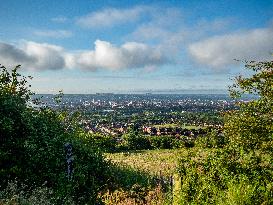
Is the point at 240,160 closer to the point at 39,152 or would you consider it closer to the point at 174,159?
the point at 174,159

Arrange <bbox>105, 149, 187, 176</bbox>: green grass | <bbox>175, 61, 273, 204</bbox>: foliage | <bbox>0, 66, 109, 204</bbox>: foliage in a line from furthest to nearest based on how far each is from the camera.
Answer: <bbox>105, 149, 187, 176</bbox>: green grass < <bbox>0, 66, 109, 204</bbox>: foliage < <bbox>175, 61, 273, 204</bbox>: foliage

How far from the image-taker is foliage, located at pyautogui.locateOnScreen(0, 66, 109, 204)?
1574cm

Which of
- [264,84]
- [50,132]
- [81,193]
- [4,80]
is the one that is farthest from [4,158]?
[264,84]

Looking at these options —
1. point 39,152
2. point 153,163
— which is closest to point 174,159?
point 39,152

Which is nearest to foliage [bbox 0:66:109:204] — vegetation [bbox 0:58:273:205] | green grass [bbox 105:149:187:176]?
vegetation [bbox 0:58:273:205]

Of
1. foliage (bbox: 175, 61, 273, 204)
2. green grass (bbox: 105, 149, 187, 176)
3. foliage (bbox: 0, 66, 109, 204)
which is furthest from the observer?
green grass (bbox: 105, 149, 187, 176)

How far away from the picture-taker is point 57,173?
1778cm

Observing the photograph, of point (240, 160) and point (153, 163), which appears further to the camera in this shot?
point (153, 163)

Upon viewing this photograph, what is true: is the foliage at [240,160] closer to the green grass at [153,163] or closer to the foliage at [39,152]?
the green grass at [153,163]

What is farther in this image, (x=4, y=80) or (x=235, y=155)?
(x=4, y=80)

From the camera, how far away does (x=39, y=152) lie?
16.9 m

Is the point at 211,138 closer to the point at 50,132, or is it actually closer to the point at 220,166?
the point at 220,166

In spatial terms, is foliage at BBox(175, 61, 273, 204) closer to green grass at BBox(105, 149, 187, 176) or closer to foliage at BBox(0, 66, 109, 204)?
green grass at BBox(105, 149, 187, 176)

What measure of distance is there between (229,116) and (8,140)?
10.7 meters
